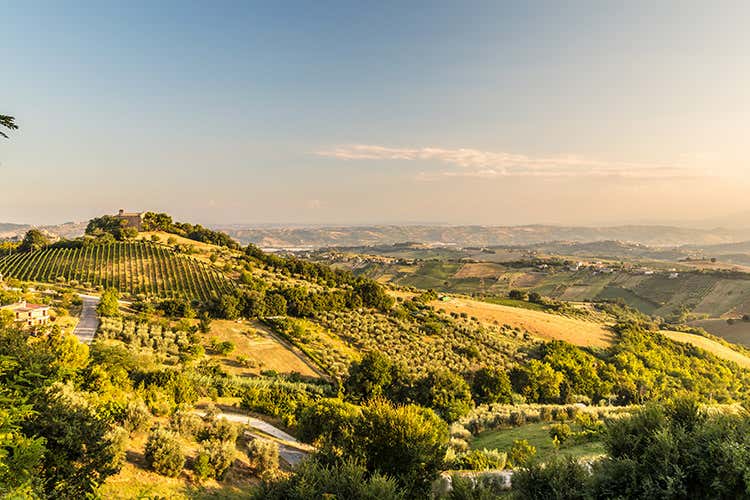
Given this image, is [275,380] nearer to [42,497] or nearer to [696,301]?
[42,497]

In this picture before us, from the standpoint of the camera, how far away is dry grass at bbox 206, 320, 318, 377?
117 ft

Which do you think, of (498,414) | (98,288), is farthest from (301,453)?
(98,288)

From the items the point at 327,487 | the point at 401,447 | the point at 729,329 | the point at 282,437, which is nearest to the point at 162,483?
the point at 327,487

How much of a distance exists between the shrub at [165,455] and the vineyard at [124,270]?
43.8 m

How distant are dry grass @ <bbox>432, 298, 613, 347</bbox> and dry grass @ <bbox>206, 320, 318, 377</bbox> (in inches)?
1296

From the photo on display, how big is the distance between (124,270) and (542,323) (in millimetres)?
73518

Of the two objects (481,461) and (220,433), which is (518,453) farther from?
(220,433)

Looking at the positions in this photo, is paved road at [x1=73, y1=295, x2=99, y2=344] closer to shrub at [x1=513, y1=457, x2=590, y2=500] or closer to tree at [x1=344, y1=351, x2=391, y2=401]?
tree at [x1=344, y1=351, x2=391, y2=401]

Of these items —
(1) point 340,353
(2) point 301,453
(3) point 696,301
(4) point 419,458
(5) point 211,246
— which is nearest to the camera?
(4) point 419,458

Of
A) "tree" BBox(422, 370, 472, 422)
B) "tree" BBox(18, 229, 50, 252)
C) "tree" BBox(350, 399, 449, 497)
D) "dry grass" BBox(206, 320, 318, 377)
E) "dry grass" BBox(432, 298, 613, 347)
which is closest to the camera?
"tree" BBox(350, 399, 449, 497)

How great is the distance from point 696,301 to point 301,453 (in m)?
155

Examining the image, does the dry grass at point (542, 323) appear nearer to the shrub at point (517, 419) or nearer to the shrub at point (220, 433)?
the shrub at point (517, 419)

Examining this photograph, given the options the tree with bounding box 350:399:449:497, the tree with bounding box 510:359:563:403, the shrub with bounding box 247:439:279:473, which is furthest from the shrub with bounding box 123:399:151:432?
the tree with bounding box 510:359:563:403

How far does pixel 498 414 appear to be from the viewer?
2886 cm
